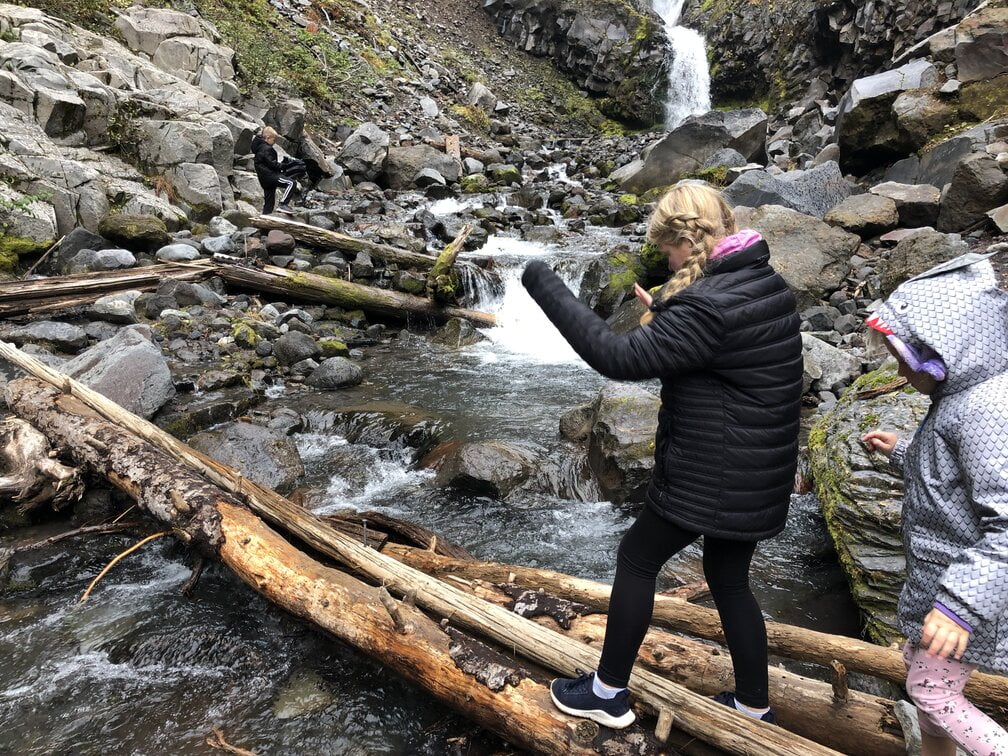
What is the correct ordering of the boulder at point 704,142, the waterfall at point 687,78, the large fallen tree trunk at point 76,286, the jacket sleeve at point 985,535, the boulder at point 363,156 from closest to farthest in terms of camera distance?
the jacket sleeve at point 985,535, the large fallen tree trunk at point 76,286, the boulder at point 704,142, the boulder at point 363,156, the waterfall at point 687,78

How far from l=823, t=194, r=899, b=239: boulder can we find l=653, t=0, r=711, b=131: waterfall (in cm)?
2350

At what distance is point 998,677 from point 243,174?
16.0m

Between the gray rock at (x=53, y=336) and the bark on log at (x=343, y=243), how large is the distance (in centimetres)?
489

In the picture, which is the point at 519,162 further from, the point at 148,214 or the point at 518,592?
the point at 518,592

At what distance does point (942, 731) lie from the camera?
6.83ft

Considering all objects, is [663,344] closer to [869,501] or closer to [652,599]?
[652,599]

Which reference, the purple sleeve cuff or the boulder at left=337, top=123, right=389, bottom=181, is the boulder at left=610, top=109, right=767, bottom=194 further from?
the purple sleeve cuff

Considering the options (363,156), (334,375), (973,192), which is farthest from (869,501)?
(363,156)

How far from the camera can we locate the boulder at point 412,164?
1964 centimetres

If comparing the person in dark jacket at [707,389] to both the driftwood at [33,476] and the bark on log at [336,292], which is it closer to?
the driftwood at [33,476]

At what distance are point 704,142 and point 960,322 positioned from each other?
18.9 meters

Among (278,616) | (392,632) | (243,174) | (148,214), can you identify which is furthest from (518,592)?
(243,174)

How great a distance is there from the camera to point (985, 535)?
179cm

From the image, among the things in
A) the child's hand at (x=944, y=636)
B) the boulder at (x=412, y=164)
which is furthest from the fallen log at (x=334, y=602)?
the boulder at (x=412, y=164)
